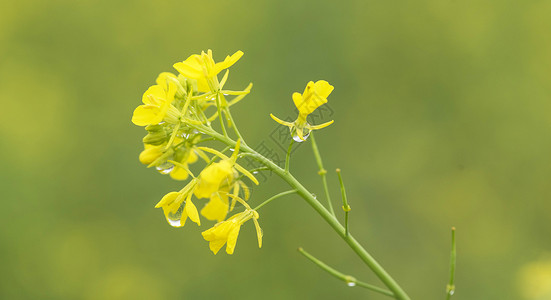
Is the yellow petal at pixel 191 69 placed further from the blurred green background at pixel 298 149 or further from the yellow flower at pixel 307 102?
the blurred green background at pixel 298 149

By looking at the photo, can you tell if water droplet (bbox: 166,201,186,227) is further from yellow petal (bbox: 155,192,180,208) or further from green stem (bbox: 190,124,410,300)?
green stem (bbox: 190,124,410,300)

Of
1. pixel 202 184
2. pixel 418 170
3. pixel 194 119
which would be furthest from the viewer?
pixel 418 170

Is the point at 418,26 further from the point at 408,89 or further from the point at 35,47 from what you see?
the point at 35,47

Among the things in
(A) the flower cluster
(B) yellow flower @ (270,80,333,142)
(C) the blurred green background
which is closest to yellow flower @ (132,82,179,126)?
(A) the flower cluster

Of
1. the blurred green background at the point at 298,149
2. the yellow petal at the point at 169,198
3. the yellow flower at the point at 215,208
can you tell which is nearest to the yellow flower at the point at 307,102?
the yellow flower at the point at 215,208

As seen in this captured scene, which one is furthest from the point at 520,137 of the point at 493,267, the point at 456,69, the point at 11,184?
the point at 11,184
